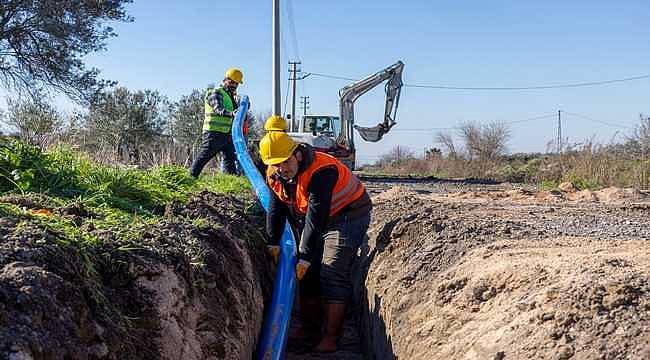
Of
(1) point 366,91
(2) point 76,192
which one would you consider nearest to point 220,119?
(2) point 76,192

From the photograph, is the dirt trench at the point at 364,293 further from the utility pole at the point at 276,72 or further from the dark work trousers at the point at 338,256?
the utility pole at the point at 276,72

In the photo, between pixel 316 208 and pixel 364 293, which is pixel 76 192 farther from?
pixel 364 293

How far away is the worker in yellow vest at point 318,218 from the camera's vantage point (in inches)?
193

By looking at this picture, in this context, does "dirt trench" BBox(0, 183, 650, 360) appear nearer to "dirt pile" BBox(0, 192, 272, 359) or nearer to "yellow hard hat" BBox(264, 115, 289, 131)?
"dirt pile" BBox(0, 192, 272, 359)

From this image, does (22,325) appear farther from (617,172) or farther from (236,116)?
(617,172)

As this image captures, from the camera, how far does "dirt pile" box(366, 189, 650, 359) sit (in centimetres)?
291

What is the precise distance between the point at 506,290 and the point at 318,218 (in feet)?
5.49

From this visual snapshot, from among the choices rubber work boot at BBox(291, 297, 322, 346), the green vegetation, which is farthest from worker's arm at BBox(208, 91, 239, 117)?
rubber work boot at BBox(291, 297, 322, 346)

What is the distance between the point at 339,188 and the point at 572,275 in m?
2.34

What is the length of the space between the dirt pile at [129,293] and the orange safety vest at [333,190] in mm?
724

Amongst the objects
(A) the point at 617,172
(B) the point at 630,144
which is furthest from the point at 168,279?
(B) the point at 630,144

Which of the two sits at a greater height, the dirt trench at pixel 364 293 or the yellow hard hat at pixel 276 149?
the yellow hard hat at pixel 276 149

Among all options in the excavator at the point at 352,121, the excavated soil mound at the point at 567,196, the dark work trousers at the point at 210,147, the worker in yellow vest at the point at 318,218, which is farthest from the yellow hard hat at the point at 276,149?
the excavator at the point at 352,121

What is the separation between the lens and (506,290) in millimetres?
3686
